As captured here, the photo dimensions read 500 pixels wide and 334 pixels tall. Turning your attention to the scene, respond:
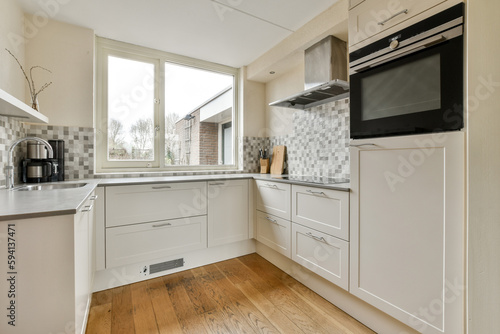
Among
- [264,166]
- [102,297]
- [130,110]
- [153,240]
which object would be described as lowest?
[102,297]

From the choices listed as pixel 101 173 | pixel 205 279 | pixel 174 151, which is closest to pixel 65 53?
pixel 101 173

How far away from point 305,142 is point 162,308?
2.06 meters

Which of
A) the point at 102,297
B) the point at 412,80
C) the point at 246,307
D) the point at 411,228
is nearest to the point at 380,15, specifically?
the point at 412,80

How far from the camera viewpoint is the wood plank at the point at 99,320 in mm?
1488

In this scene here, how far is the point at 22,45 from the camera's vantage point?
2.03 metres

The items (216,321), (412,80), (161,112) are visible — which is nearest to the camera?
(412,80)

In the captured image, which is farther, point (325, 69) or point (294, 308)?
point (325, 69)

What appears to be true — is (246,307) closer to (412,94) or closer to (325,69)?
(412,94)

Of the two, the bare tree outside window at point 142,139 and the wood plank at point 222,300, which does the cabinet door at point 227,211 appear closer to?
the wood plank at point 222,300

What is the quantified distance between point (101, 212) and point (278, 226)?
5.00ft

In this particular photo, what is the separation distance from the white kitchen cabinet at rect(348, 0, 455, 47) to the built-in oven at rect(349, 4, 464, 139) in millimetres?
66

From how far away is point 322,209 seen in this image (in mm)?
1772

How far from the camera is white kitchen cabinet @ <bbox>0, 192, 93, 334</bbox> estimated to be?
2.95 ft

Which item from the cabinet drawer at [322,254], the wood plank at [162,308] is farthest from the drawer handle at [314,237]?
the wood plank at [162,308]
